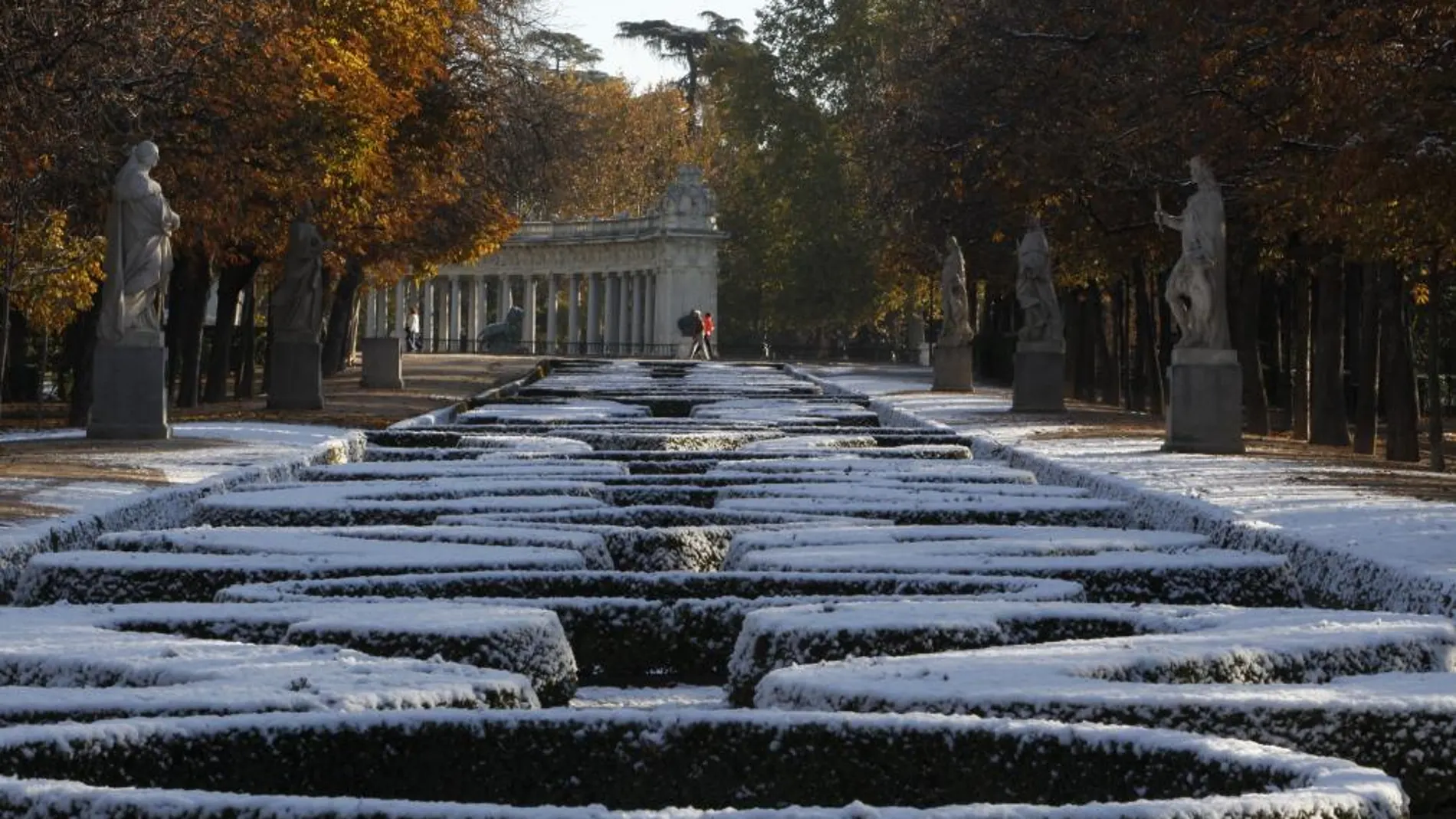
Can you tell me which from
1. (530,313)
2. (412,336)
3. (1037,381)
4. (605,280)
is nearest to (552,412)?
(1037,381)

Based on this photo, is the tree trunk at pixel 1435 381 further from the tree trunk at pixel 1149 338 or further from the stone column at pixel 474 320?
the stone column at pixel 474 320

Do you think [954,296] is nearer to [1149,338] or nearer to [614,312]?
[1149,338]

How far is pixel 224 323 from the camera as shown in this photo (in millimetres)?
44188

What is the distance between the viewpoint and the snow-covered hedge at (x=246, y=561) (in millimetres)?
11867

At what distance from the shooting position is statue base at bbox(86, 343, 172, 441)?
25078mm

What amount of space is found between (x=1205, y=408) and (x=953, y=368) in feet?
71.0

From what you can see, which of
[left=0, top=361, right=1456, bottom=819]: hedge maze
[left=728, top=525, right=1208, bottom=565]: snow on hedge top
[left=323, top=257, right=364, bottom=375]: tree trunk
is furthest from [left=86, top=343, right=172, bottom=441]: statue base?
[left=323, top=257, right=364, bottom=375]: tree trunk

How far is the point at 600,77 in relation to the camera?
4884 inches

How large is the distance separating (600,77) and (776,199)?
30921 millimetres

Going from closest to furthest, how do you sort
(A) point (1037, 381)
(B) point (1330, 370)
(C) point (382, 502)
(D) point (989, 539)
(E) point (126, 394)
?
(D) point (989, 539), (C) point (382, 502), (E) point (126, 394), (B) point (1330, 370), (A) point (1037, 381)

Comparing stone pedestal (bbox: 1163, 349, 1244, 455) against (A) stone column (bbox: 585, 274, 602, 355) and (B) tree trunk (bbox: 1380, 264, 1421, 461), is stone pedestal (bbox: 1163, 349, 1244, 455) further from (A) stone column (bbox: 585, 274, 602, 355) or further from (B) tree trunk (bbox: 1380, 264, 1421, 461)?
(A) stone column (bbox: 585, 274, 602, 355)

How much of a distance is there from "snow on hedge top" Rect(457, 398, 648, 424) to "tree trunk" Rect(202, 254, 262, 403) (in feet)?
29.8

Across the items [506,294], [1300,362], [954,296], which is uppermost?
[506,294]

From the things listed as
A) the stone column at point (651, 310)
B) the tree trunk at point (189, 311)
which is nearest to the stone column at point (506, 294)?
the stone column at point (651, 310)
